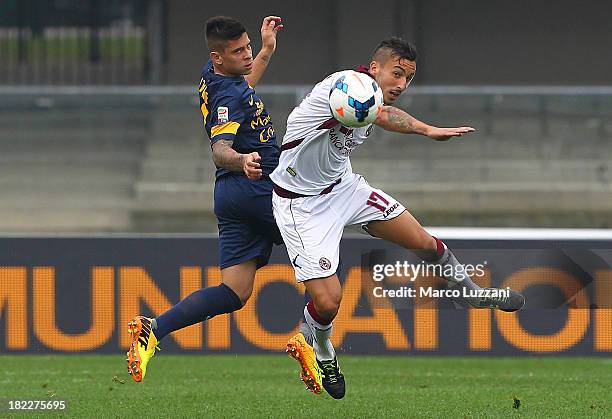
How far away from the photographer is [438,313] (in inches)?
511

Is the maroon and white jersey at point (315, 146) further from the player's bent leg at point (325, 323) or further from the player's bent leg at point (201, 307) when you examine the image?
the player's bent leg at point (201, 307)

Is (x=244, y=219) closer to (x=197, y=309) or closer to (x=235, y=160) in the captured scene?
(x=197, y=309)

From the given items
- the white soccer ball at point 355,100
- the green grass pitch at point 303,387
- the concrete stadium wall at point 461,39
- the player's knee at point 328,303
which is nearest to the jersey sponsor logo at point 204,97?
the white soccer ball at point 355,100

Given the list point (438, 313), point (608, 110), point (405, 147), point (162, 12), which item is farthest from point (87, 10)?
point (438, 313)

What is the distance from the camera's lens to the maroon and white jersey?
835cm

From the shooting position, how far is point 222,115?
8.37m

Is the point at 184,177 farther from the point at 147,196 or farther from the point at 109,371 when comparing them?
the point at 109,371

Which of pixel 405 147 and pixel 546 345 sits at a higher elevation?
pixel 405 147

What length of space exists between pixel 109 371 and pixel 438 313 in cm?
310

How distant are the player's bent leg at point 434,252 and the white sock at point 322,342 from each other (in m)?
0.68

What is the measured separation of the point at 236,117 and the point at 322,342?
4.94 feet

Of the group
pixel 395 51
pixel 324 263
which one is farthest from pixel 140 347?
pixel 395 51

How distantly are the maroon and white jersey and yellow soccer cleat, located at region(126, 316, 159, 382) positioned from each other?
4.02ft

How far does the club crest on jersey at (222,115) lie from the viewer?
27.4 ft
